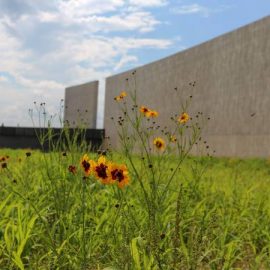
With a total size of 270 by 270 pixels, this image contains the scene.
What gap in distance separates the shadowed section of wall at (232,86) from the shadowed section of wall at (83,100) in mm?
9831

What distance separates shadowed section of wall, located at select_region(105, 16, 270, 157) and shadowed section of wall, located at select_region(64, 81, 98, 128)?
9831 mm

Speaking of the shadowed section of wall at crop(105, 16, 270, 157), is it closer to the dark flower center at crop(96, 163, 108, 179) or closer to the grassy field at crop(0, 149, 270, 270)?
the grassy field at crop(0, 149, 270, 270)

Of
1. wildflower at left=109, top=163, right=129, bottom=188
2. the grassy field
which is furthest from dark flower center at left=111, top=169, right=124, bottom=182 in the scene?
the grassy field

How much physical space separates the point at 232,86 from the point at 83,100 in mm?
16805

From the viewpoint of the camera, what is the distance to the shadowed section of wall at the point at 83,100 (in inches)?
1133

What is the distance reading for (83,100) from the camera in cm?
3056

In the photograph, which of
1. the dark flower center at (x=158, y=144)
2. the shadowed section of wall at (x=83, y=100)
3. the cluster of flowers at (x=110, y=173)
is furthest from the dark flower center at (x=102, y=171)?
the shadowed section of wall at (x=83, y=100)

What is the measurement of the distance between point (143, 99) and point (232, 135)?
7.73m

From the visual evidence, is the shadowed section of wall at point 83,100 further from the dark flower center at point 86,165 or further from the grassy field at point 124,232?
the dark flower center at point 86,165

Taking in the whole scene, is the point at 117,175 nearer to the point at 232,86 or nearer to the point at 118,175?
the point at 118,175

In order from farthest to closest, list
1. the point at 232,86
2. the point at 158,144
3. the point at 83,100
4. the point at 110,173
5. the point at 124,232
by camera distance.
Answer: the point at 83,100 < the point at 232,86 < the point at 158,144 < the point at 124,232 < the point at 110,173

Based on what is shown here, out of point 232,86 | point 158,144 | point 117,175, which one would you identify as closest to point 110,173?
point 117,175

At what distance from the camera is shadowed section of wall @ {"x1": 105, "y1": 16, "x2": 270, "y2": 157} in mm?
13422

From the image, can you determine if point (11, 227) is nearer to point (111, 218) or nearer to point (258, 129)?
point (111, 218)
